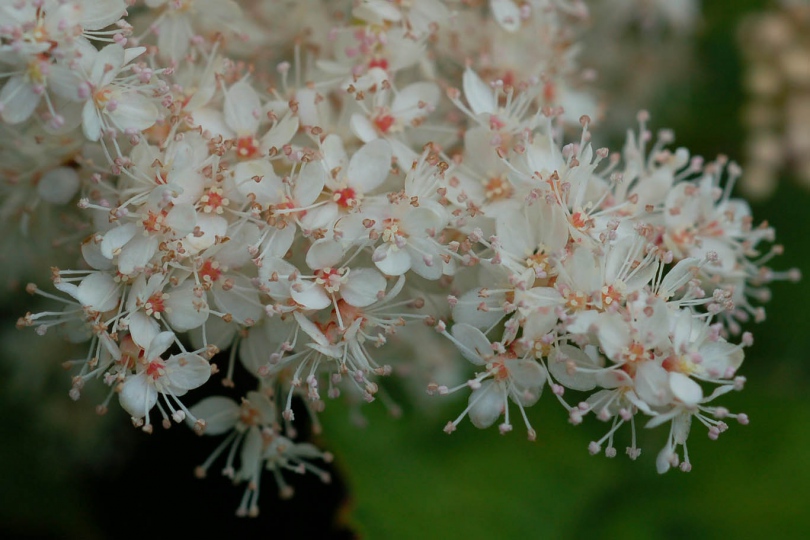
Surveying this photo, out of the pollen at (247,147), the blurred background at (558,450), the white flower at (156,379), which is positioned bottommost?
the blurred background at (558,450)

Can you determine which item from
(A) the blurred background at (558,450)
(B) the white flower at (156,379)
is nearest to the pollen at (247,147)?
(B) the white flower at (156,379)

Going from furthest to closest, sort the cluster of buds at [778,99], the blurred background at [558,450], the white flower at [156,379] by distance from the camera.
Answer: the cluster of buds at [778,99] → the blurred background at [558,450] → the white flower at [156,379]

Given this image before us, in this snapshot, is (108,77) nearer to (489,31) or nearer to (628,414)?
→ (489,31)

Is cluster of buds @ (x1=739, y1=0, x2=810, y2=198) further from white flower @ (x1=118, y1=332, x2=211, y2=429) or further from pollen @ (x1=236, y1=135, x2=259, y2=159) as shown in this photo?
white flower @ (x1=118, y1=332, x2=211, y2=429)

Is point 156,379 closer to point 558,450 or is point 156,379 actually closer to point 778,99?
point 558,450

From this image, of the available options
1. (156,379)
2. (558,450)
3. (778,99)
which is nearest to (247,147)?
(156,379)

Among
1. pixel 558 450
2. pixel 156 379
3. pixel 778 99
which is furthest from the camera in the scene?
pixel 778 99

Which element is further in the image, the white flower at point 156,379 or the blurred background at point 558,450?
the blurred background at point 558,450

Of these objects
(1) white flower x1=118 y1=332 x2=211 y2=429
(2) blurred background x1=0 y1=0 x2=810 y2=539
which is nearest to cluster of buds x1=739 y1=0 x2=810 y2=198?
(2) blurred background x1=0 y1=0 x2=810 y2=539

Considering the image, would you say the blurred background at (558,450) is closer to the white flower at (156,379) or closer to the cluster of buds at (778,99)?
the cluster of buds at (778,99)
